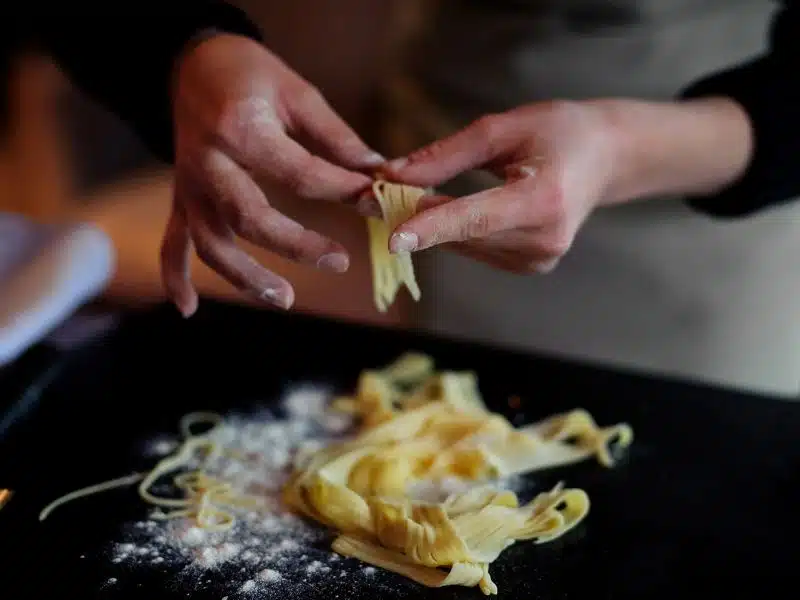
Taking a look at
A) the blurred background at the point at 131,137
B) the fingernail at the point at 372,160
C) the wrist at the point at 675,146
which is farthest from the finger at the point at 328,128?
the blurred background at the point at 131,137

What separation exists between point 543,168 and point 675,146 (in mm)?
209

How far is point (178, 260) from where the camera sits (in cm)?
86

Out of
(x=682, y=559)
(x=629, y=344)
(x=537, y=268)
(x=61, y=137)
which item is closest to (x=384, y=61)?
(x=61, y=137)

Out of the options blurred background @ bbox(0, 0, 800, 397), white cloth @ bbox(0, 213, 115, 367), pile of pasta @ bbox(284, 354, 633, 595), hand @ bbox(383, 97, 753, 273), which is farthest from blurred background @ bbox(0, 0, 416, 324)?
hand @ bbox(383, 97, 753, 273)

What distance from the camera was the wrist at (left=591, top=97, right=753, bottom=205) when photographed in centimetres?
86

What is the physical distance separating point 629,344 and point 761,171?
14.7 inches

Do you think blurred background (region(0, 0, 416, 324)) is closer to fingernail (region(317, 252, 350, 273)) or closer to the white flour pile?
the white flour pile

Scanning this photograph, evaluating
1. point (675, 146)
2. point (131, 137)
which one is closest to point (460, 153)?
point (675, 146)

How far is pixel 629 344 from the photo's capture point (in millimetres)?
1283

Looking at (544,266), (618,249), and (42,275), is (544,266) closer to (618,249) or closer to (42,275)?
(618,249)

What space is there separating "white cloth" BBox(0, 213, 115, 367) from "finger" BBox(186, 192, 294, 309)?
0.25 metres

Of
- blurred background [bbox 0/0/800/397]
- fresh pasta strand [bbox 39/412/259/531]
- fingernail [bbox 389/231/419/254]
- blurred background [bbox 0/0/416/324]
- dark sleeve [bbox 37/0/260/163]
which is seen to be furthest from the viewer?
blurred background [bbox 0/0/416/324]

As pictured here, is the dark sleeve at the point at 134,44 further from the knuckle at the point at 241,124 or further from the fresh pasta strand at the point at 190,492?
the fresh pasta strand at the point at 190,492

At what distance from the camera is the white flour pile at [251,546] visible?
0.72m
